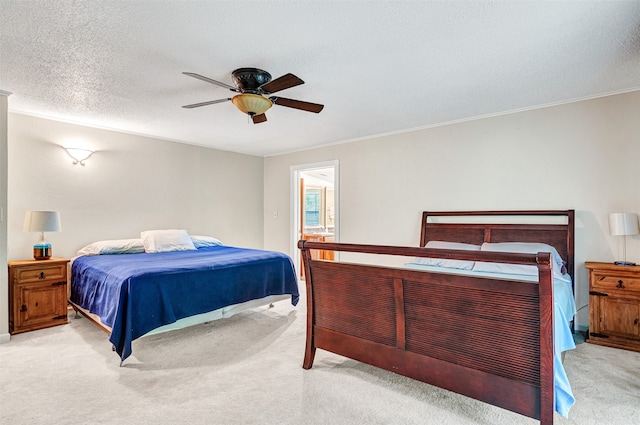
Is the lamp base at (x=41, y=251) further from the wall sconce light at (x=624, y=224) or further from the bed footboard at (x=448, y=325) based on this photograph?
the wall sconce light at (x=624, y=224)

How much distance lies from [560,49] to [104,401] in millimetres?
3871

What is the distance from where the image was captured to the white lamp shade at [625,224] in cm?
291

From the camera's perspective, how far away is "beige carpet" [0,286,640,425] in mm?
1940

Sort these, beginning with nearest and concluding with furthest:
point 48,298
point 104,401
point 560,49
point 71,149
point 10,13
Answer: point 10,13 < point 104,401 < point 560,49 < point 48,298 < point 71,149

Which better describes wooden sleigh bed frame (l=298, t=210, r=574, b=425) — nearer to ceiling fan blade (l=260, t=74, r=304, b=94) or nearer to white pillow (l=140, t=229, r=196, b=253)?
ceiling fan blade (l=260, t=74, r=304, b=94)

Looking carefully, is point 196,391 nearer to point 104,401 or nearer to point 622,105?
point 104,401

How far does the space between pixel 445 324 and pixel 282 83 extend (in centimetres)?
194

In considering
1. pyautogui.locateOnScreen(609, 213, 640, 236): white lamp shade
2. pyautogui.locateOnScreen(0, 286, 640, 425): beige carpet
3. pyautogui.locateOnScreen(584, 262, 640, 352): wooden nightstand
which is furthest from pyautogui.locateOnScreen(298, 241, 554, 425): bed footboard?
pyautogui.locateOnScreen(609, 213, 640, 236): white lamp shade

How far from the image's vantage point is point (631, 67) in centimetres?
263

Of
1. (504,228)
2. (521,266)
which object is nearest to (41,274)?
(521,266)

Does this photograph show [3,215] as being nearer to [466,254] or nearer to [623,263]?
[466,254]

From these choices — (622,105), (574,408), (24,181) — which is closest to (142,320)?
(24,181)

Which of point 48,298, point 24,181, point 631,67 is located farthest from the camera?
point 24,181

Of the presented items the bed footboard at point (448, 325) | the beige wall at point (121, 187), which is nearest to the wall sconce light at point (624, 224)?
the bed footboard at point (448, 325)
